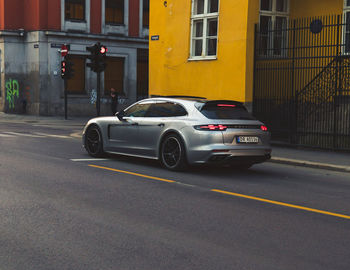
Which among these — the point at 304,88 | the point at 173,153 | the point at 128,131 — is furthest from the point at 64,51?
the point at 173,153

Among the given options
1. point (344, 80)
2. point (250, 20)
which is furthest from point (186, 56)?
point (344, 80)

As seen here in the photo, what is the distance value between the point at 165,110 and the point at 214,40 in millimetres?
8076

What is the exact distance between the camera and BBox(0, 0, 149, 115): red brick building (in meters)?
33.3

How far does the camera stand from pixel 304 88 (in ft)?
52.4

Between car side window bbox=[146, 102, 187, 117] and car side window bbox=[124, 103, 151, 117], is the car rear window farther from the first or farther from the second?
car side window bbox=[124, 103, 151, 117]

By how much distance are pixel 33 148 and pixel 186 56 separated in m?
7.31

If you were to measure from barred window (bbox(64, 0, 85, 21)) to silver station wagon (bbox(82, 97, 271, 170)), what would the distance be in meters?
24.2

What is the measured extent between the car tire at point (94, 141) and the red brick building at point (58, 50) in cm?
2126

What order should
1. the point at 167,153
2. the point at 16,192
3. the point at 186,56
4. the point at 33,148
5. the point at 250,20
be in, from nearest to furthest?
1. the point at 16,192
2. the point at 167,153
3. the point at 33,148
4. the point at 250,20
5. the point at 186,56

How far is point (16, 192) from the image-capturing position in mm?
7832

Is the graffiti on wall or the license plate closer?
the license plate

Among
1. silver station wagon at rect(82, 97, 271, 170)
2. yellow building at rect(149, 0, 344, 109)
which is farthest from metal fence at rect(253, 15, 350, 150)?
silver station wagon at rect(82, 97, 271, 170)

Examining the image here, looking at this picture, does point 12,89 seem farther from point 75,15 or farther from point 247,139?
point 247,139

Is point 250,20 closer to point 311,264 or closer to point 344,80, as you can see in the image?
point 344,80
